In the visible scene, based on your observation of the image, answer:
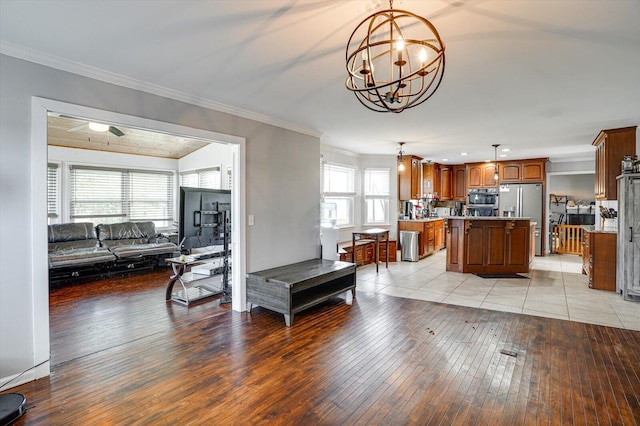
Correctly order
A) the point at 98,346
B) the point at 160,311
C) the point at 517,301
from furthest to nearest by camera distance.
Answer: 1. the point at 517,301
2. the point at 160,311
3. the point at 98,346

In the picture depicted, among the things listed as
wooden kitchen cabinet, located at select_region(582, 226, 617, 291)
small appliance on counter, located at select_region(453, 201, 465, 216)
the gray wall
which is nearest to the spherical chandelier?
the gray wall

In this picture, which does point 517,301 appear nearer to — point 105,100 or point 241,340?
point 241,340

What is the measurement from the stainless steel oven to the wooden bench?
226 inches

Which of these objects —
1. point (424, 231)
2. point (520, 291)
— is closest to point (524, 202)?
point (424, 231)

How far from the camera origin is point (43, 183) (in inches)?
→ 98.5

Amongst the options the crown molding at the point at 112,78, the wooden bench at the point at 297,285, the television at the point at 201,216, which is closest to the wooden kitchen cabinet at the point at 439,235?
the wooden bench at the point at 297,285

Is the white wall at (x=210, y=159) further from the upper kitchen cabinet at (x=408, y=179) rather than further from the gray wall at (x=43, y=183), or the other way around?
the upper kitchen cabinet at (x=408, y=179)

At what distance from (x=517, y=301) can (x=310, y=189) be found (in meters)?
3.37

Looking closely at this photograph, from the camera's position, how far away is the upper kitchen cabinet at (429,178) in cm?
871

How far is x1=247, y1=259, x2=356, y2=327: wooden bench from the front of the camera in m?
3.64

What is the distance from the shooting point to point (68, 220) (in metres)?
6.29

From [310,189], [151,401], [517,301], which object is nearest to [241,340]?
[151,401]

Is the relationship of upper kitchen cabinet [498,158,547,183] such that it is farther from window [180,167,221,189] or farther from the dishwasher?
window [180,167,221,189]

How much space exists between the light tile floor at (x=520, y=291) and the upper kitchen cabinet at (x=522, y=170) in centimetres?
237
